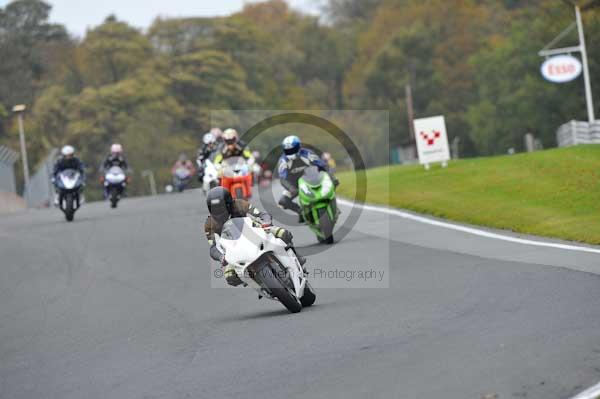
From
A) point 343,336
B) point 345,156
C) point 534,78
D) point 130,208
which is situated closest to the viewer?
point 343,336

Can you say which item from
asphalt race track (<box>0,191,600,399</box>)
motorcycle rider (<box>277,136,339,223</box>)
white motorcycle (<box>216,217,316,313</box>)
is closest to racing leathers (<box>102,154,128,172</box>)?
asphalt race track (<box>0,191,600,399</box>)

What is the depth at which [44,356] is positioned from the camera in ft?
36.0

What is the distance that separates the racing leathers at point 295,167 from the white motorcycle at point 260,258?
21.5 feet

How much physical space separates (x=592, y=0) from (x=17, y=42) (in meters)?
54.9

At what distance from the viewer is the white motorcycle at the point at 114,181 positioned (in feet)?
108

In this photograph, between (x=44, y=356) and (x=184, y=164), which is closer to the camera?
(x=44, y=356)

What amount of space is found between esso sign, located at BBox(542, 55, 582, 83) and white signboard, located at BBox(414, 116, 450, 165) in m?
17.6

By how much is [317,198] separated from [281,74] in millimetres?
83260

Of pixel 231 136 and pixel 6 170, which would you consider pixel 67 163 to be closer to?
A: pixel 231 136

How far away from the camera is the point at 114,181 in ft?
108

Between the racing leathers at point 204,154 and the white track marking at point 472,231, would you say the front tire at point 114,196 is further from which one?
the white track marking at point 472,231

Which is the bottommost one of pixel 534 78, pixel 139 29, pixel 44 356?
pixel 44 356

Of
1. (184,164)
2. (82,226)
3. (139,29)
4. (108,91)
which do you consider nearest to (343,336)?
(82,226)

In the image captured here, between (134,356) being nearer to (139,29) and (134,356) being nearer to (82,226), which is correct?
(82,226)
